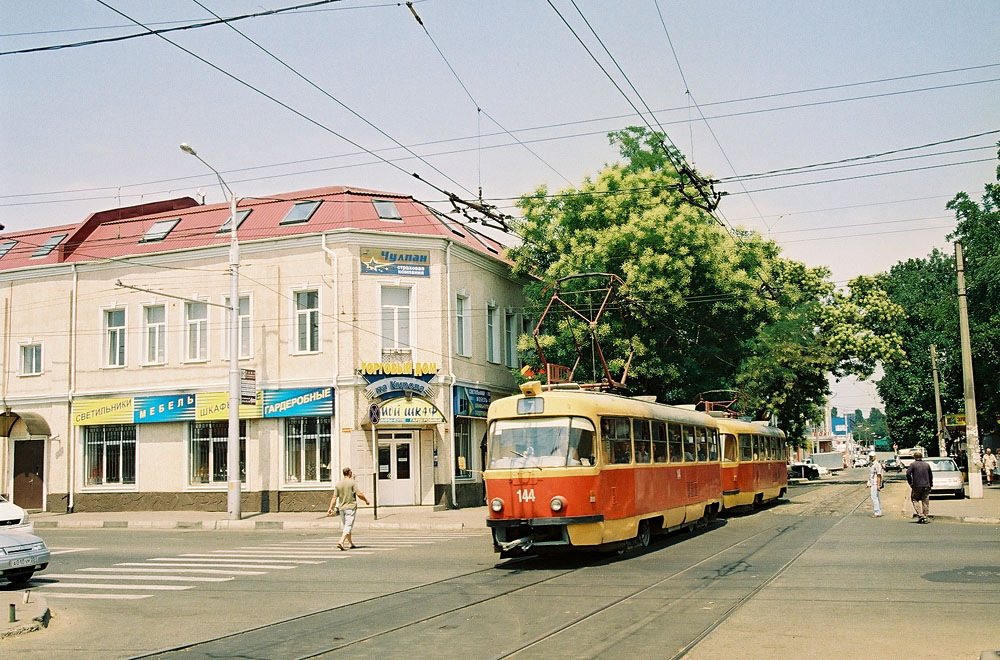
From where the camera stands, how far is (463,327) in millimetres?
34000

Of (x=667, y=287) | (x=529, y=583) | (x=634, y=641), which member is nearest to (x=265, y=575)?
(x=529, y=583)

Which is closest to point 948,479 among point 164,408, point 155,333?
point 164,408

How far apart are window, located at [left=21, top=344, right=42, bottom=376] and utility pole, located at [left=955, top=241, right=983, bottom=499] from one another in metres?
32.4

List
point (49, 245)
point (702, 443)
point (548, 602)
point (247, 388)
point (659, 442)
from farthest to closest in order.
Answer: point (49, 245) → point (247, 388) → point (702, 443) → point (659, 442) → point (548, 602)

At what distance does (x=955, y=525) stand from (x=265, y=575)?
15943 mm

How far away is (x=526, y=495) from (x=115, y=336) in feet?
80.8

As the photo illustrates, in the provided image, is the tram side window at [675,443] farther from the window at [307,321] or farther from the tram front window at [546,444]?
the window at [307,321]

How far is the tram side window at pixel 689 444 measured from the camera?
2125 centimetres

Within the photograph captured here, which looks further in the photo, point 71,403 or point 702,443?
point 71,403

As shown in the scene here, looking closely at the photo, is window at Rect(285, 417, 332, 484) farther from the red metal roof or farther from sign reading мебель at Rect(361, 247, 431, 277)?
the red metal roof

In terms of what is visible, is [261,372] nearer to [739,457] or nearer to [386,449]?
[386,449]

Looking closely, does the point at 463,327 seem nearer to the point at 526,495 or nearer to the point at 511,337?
the point at 511,337

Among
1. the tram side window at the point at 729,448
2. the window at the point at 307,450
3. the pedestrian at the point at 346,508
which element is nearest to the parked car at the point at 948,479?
the tram side window at the point at 729,448

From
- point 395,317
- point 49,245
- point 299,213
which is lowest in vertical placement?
point 395,317
